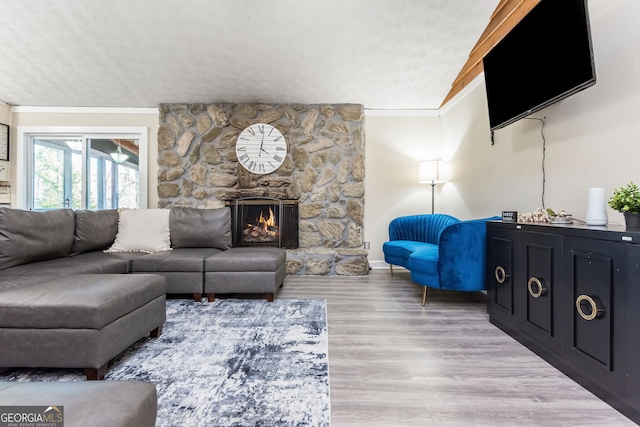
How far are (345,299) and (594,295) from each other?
186cm

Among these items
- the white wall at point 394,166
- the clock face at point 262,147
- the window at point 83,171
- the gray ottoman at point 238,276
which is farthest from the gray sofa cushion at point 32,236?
the white wall at point 394,166

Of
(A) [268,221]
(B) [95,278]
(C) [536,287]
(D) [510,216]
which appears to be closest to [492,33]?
(D) [510,216]

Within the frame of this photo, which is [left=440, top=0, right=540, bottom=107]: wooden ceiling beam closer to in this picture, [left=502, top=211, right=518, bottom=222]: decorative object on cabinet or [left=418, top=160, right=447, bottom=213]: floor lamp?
[left=418, top=160, right=447, bottom=213]: floor lamp

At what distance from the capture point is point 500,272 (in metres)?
2.17

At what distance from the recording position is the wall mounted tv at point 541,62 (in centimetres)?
166

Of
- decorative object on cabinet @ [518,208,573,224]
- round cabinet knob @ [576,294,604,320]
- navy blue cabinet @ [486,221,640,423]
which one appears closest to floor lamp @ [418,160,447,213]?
decorative object on cabinet @ [518,208,573,224]

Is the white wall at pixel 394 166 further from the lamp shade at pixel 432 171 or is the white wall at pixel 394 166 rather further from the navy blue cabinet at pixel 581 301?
the navy blue cabinet at pixel 581 301

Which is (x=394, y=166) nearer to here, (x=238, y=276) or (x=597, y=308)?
(x=238, y=276)

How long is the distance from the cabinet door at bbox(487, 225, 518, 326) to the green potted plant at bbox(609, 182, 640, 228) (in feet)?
1.99

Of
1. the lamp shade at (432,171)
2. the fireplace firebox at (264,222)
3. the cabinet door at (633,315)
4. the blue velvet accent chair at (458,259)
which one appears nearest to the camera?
the cabinet door at (633,315)

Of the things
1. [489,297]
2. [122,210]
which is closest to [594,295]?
[489,297]

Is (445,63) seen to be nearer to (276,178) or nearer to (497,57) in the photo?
(497,57)

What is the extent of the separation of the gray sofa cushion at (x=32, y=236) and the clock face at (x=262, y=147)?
7.05 ft

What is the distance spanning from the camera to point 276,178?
4152 millimetres
